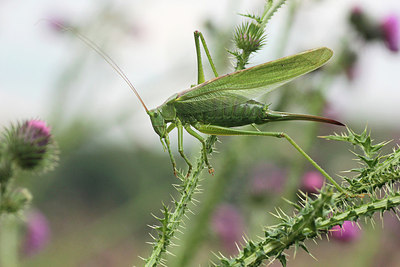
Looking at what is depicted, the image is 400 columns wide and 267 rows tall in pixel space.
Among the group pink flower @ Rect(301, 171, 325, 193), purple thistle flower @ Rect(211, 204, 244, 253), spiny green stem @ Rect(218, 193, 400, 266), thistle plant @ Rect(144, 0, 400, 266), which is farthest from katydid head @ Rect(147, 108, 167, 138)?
purple thistle flower @ Rect(211, 204, 244, 253)

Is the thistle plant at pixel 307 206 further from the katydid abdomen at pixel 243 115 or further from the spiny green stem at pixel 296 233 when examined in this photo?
the katydid abdomen at pixel 243 115

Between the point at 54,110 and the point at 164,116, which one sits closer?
the point at 164,116

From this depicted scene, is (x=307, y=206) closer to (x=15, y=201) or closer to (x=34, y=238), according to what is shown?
(x=15, y=201)

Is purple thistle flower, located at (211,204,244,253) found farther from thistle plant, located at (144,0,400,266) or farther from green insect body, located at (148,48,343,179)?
thistle plant, located at (144,0,400,266)

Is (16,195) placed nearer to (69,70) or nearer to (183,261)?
(183,261)

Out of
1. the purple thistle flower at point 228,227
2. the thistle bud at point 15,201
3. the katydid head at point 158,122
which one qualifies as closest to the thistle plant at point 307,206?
the katydid head at point 158,122

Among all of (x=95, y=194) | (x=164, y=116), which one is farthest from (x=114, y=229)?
(x=95, y=194)
